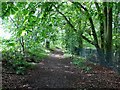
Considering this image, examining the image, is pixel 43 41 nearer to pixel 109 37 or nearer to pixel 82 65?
pixel 82 65

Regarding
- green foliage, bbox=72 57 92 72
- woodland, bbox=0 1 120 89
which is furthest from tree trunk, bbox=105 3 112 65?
green foliage, bbox=72 57 92 72

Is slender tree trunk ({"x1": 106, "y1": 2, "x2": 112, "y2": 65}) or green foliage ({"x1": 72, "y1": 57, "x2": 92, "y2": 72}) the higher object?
slender tree trunk ({"x1": 106, "y1": 2, "x2": 112, "y2": 65})

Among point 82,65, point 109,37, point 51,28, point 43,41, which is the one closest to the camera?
point 51,28

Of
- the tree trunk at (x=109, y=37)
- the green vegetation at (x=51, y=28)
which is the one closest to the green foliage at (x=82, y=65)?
the green vegetation at (x=51, y=28)

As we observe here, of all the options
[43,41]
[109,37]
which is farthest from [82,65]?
[43,41]

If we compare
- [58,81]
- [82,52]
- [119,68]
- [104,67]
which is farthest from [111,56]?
[82,52]

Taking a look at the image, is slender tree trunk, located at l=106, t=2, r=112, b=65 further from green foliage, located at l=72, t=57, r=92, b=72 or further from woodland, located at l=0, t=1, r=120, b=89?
green foliage, located at l=72, t=57, r=92, b=72

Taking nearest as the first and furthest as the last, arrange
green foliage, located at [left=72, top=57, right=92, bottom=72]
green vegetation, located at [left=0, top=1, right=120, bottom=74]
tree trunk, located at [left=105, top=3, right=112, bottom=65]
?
green vegetation, located at [left=0, top=1, right=120, bottom=74], green foliage, located at [left=72, top=57, right=92, bottom=72], tree trunk, located at [left=105, top=3, right=112, bottom=65]

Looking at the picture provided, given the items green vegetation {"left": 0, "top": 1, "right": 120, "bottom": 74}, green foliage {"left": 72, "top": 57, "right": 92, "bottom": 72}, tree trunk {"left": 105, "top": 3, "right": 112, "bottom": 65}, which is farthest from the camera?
tree trunk {"left": 105, "top": 3, "right": 112, "bottom": 65}

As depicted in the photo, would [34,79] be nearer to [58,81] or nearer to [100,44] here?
[58,81]

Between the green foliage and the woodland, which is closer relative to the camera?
the woodland

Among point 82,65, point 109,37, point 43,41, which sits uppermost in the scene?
point 109,37

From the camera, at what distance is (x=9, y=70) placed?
1077cm

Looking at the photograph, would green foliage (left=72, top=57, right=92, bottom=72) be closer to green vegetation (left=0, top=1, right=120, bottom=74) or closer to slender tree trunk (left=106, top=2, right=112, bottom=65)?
green vegetation (left=0, top=1, right=120, bottom=74)
